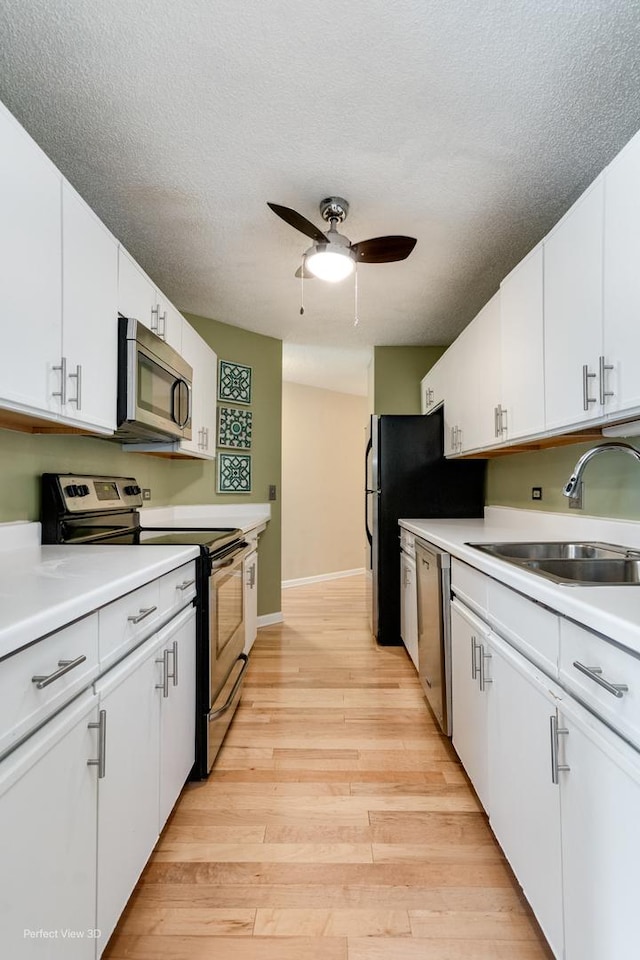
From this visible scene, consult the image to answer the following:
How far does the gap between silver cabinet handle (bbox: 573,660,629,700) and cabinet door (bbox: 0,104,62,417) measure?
4.75ft

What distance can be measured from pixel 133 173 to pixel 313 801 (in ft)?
8.29

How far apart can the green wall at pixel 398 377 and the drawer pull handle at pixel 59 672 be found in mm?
3832

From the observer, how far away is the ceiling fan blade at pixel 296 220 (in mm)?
1912

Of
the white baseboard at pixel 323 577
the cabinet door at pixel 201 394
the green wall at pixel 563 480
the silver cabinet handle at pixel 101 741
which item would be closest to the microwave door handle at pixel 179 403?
the cabinet door at pixel 201 394

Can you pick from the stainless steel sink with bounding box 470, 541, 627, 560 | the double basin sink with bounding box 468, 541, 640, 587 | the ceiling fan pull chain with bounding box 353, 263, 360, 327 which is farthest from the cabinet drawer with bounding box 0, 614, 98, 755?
the ceiling fan pull chain with bounding box 353, 263, 360, 327

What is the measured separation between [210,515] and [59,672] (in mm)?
3001

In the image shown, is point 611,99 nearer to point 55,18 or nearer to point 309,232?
point 309,232

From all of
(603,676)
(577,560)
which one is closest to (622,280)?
(577,560)

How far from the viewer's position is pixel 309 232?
6.84 ft

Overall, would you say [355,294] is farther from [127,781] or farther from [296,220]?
[127,781]

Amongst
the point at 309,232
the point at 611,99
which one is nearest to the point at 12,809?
the point at 309,232

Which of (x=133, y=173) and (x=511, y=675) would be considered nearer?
(x=511, y=675)

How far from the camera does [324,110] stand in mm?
1698

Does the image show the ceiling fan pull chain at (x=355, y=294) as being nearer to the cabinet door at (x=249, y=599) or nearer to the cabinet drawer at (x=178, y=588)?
the cabinet door at (x=249, y=599)
